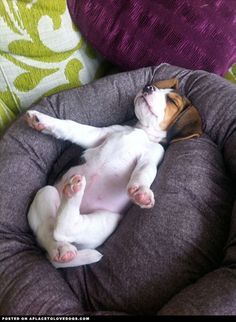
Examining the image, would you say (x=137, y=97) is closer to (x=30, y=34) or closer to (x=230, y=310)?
(x=30, y=34)

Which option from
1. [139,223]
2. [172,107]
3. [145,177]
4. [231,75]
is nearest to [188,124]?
[172,107]

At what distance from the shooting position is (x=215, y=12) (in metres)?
1.40

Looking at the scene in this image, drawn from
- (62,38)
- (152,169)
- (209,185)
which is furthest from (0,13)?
(209,185)

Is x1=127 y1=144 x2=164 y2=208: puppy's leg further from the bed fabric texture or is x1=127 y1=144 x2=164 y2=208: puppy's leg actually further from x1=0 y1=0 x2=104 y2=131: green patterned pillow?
x1=0 y1=0 x2=104 y2=131: green patterned pillow

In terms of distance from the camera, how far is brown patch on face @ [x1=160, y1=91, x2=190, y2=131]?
1.25m

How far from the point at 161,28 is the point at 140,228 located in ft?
2.37

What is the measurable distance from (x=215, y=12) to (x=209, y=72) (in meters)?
0.21

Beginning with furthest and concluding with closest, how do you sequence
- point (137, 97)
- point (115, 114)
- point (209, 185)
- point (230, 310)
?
point (115, 114), point (137, 97), point (209, 185), point (230, 310)

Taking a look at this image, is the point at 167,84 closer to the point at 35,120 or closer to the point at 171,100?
the point at 171,100

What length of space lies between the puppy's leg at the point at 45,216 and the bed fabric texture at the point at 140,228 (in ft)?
0.10

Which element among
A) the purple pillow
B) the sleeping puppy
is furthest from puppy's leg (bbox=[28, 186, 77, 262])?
the purple pillow

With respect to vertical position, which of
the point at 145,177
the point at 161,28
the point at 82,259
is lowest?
the point at 82,259

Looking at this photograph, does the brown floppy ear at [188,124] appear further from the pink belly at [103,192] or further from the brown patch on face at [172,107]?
the pink belly at [103,192]

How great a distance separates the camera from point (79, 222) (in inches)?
40.6
